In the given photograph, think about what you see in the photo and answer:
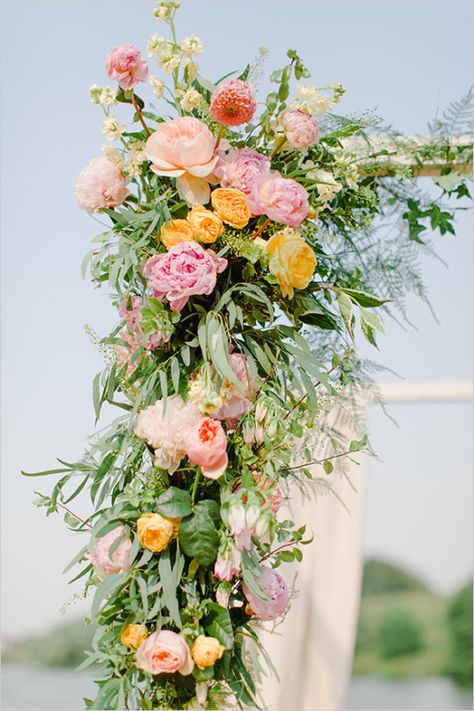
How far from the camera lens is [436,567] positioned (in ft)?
14.1

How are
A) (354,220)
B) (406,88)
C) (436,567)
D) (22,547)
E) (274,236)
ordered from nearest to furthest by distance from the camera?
(274,236)
(354,220)
(406,88)
(22,547)
(436,567)

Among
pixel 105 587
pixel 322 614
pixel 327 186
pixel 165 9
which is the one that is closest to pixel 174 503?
pixel 105 587

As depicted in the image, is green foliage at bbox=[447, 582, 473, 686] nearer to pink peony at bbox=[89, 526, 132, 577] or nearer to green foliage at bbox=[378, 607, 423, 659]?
green foliage at bbox=[378, 607, 423, 659]

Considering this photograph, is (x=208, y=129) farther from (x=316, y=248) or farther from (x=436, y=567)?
(x=436, y=567)

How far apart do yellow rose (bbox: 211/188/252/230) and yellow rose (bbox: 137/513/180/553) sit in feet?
1.38

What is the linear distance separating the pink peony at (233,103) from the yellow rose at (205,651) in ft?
2.32

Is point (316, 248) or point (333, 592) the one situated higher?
point (316, 248)

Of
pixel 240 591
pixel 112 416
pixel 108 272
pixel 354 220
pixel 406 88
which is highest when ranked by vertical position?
pixel 406 88

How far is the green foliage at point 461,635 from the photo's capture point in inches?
167

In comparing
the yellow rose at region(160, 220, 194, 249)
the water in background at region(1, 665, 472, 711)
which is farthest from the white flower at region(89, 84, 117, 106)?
the water in background at region(1, 665, 472, 711)

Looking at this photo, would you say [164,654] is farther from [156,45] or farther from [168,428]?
[156,45]

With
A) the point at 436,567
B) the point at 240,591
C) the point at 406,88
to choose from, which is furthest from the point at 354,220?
the point at 436,567

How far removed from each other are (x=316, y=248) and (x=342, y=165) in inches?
5.5

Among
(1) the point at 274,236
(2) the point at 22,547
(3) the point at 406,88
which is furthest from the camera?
(2) the point at 22,547
